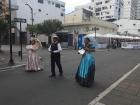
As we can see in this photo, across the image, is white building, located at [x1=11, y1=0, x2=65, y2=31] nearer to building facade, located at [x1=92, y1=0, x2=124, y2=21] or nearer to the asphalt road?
building facade, located at [x1=92, y1=0, x2=124, y2=21]

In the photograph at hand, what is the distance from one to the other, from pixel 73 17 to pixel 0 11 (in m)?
46.1

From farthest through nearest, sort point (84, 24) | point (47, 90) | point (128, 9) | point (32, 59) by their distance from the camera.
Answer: point (128, 9) → point (84, 24) → point (32, 59) → point (47, 90)

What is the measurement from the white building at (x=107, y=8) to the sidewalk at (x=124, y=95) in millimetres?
105976

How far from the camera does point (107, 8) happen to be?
116 meters

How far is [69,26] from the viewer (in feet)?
202

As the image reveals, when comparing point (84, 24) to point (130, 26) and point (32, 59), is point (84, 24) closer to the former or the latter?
point (130, 26)

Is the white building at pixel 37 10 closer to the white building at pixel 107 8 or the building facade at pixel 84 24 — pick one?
the building facade at pixel 84 24

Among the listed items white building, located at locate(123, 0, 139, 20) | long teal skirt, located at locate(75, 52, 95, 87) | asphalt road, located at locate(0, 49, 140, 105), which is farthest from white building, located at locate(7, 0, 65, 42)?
white building, located at locate(123, 0, 139, 20)

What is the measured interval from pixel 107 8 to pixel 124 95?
4381 inches

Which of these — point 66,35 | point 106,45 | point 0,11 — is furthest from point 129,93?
point 106,45

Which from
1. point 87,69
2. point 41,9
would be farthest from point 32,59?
point 41,9

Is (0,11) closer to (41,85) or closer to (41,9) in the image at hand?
(41,85)

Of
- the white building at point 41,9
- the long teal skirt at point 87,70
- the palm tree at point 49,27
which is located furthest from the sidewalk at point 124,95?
the white building at point 41,9

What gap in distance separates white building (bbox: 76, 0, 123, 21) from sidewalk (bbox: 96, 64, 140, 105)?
348ft
